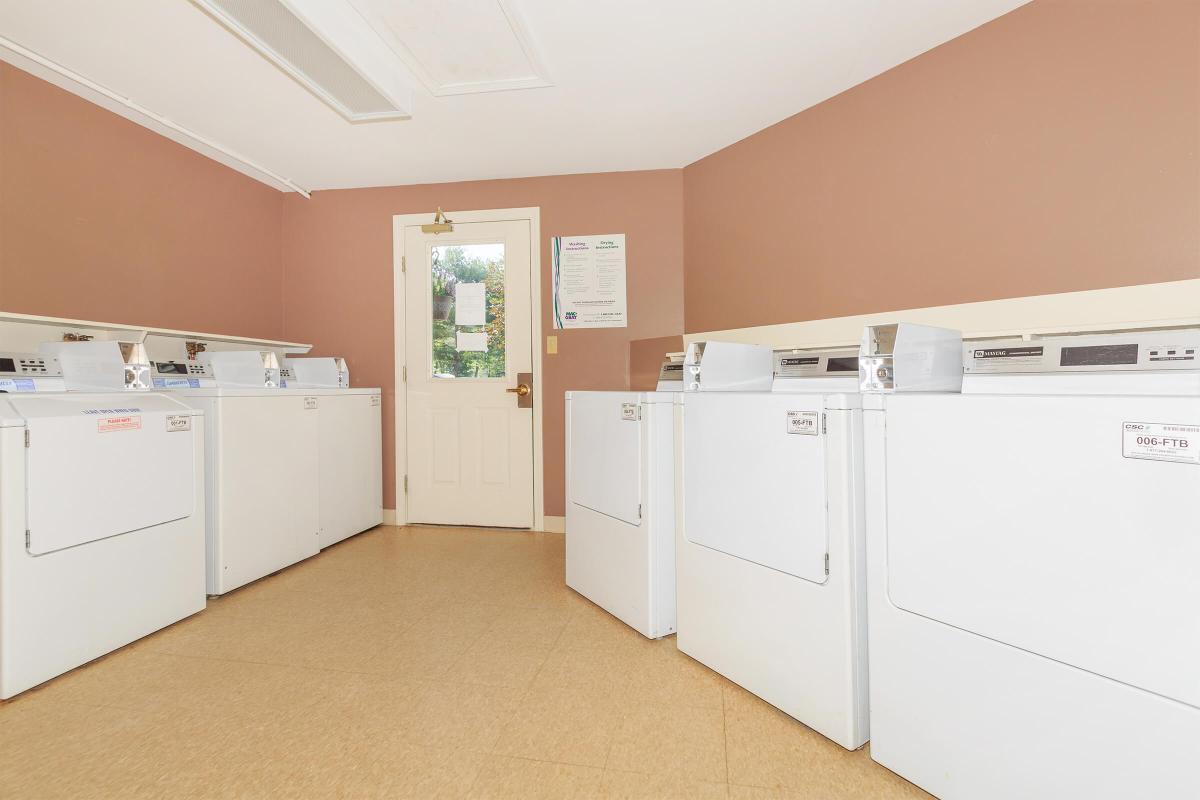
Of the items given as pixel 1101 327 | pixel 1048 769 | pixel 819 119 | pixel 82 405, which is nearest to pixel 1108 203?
pixel 1101 327

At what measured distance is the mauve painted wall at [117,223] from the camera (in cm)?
233

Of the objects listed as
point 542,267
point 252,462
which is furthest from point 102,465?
point 542,267

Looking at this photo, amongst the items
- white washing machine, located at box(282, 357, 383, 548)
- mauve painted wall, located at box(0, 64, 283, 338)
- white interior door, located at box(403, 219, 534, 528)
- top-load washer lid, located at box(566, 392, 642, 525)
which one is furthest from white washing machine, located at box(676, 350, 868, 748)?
mauve painted wall, located at box(0, 64, 283, 338)

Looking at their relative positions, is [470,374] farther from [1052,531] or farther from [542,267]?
[1052,531]

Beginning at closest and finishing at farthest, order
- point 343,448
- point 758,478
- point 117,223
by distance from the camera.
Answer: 1. point 758,478
2. point 117,223
3. point 343,448

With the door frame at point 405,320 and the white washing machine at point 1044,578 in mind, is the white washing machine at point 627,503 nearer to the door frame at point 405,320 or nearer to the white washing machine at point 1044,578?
the white washing machine at point 1044,578

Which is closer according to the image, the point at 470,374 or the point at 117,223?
the point at 117,223

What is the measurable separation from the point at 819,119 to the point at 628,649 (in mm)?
2525

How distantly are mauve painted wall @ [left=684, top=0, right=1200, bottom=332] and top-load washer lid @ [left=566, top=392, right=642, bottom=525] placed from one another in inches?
45.5

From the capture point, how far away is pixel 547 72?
7.94 feet

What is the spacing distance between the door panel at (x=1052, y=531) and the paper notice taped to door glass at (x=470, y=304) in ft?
9.49

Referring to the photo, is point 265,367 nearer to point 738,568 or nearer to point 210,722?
point 210,722

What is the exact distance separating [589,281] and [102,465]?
100.0 inches

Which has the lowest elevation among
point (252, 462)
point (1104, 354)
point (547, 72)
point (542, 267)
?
point (252, 462)
